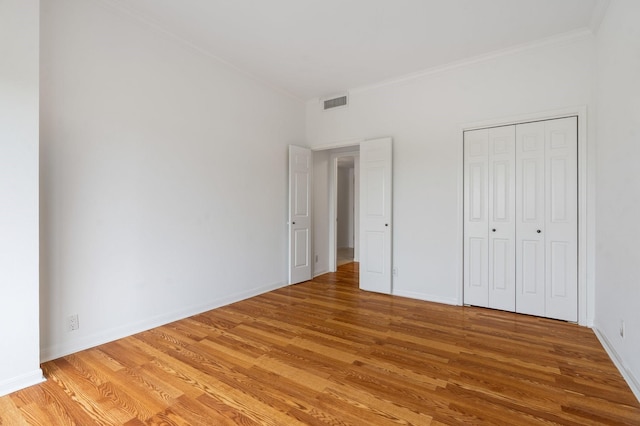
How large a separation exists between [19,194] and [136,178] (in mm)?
954

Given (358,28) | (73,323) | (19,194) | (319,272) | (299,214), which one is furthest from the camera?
(319,272)

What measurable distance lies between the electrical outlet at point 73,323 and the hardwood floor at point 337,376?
24 centimetres

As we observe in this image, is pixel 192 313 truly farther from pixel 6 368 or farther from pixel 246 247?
pixel 6 368

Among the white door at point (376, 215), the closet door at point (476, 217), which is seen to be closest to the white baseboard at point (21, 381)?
the white door at point (376, 215)

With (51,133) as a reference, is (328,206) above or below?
below

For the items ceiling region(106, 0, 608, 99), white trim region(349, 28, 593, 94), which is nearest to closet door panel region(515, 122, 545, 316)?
white trim region(349, 28, 593, 94)

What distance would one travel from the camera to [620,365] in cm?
224

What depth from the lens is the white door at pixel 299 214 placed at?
4738mm

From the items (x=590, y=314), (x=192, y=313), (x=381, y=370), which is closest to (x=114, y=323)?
(x=192, y=313)

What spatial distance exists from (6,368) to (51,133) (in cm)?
169

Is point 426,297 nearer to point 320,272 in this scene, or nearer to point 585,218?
point 585,218

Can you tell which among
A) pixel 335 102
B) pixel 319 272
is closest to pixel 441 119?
pixel 335 102

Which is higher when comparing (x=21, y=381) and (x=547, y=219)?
(x=547, y=219)

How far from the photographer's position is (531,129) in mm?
3363
